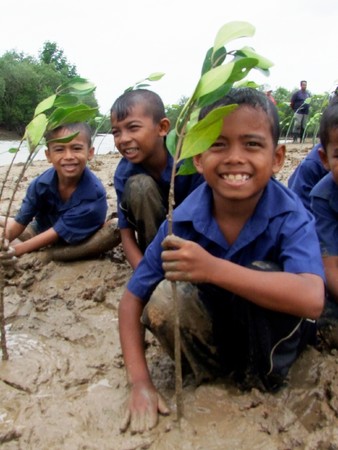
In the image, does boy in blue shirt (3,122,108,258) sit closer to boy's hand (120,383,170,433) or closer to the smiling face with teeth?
the smiling face with teeth

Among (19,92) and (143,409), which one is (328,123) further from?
(19,92)

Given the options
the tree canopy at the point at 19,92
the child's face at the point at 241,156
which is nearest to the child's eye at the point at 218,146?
the child's face at the point at 241,156

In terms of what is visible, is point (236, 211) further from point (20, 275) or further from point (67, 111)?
point (20, 275)

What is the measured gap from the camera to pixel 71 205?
252 cm

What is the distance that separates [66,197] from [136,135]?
2.08ft

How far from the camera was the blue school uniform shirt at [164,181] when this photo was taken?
2209 mm

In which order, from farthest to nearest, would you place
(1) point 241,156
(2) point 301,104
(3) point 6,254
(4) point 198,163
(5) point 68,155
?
1. (2) point 301,104
2. (5) point 68,155
3. (3) point 6,254
4. (4) point 198,163
5. (1) point 241,156

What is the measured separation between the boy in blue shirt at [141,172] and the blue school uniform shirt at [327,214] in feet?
2.22

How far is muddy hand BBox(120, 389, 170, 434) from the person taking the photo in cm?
124

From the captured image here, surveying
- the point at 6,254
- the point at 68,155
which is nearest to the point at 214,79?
the point at 6,254

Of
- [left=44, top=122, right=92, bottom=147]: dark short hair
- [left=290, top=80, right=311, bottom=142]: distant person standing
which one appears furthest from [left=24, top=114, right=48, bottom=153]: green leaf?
[left=290, top=80, right=311, bottom=142]: distant person standing

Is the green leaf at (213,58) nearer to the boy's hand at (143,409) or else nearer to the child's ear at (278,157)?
the child's ear at (278,157)

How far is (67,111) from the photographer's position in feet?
4.84

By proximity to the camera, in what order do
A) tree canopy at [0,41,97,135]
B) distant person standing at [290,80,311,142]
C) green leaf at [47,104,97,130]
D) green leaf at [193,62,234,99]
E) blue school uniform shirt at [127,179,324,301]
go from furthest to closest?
tree canopy at [0,41,97,135] < distant person standing at [290,80,311,142] < green leaf at [47,104,97,130] < blue school uniform shirt at [127,179,324,301] < green leaf at [193,62,234,99]
